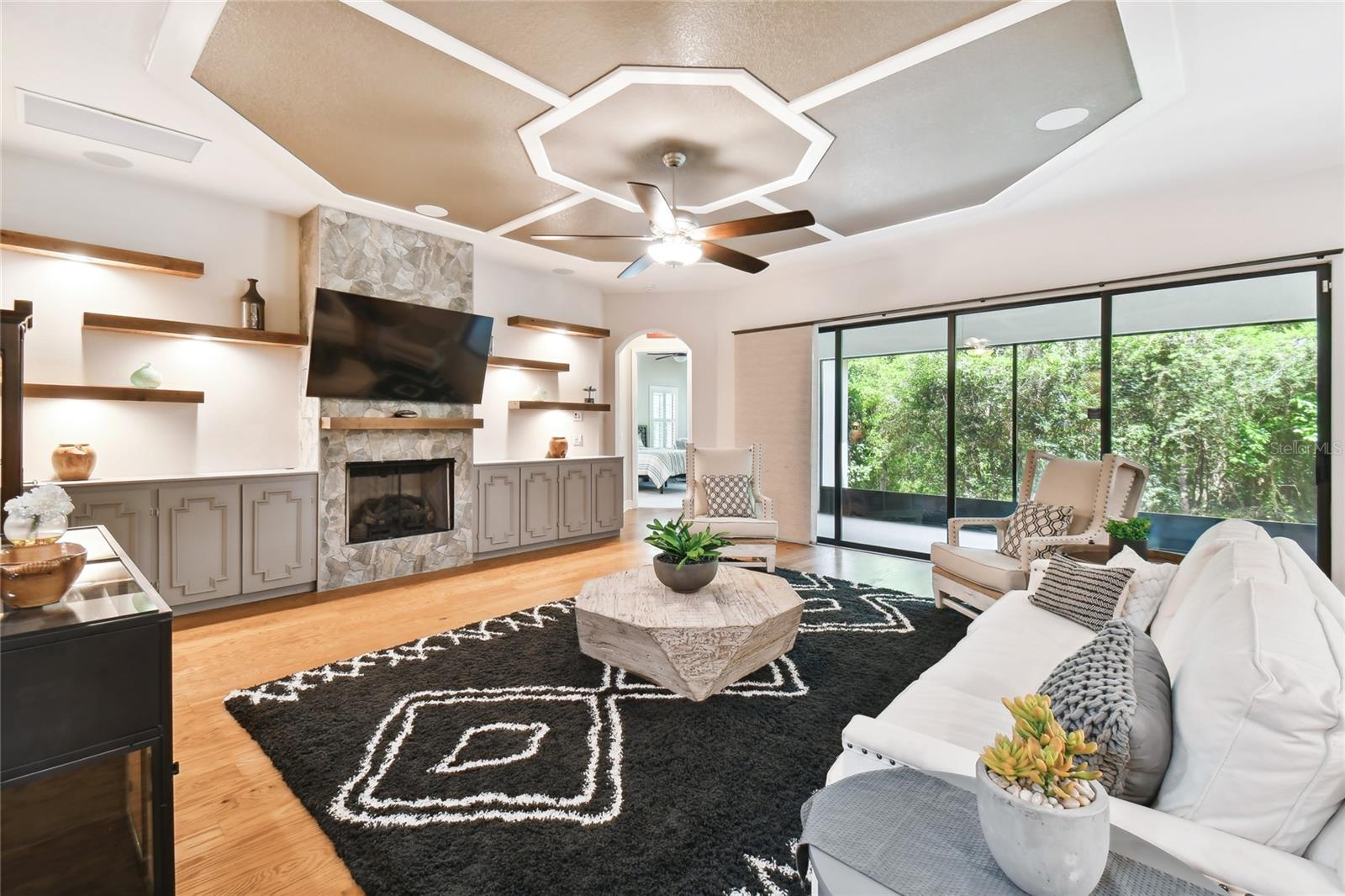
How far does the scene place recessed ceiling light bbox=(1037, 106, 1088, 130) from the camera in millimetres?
2846

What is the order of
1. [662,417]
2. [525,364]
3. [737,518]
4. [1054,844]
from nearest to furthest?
[1054,844] < [737,518] < [525,364] < [662,417]

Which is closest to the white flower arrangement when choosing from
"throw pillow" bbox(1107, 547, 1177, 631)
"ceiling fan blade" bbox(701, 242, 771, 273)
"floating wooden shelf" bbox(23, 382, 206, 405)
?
"floating wooden shelf" bbox(23, 382, 206, 405)

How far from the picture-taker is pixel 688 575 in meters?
2.81

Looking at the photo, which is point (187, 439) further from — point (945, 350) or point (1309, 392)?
point (1309, 392)

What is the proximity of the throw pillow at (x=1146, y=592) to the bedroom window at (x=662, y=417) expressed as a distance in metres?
9.79

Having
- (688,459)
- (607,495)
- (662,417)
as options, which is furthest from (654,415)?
(688,459)

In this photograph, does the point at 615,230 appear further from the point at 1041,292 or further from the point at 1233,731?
the point at 1233,731

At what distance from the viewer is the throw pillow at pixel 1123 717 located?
1.03 metres

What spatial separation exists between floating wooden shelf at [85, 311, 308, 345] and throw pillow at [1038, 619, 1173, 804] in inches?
190

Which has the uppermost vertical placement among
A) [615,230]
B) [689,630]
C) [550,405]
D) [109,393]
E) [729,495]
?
[615,230]

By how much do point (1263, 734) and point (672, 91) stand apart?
287cm

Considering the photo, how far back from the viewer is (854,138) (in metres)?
3.15

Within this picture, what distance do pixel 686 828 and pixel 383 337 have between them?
4172 millimetres

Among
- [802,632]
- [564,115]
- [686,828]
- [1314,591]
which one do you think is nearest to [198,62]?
[564,115]
